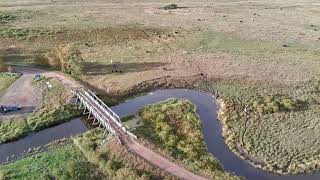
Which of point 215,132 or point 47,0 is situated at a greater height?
point 47,0

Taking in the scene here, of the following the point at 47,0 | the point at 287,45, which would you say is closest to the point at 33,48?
the point at 47,0

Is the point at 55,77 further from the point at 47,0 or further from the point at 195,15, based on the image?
the point at 47,0

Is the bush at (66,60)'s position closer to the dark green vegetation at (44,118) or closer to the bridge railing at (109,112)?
the dark green vegetation at (44,118)

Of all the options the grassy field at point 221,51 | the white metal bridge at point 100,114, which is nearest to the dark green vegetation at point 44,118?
the grassy field at point 221,51

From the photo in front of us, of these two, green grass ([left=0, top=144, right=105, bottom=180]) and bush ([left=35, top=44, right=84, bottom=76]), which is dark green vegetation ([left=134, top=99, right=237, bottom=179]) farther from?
bush ([left=35, top=44, right=84, bottom=76])

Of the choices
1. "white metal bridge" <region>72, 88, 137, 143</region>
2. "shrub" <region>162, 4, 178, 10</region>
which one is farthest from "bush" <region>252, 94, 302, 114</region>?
"shrub" <region>162, 4, 178, 10</region>

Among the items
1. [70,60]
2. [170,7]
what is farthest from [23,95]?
[170,7]
